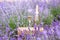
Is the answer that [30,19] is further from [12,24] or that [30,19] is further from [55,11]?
[55,11]

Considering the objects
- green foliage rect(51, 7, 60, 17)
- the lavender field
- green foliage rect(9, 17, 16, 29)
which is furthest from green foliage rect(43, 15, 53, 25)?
green foliage rect(9, 17, 16, 29)

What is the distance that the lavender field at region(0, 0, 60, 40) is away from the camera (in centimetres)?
190

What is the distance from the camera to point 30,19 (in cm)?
279

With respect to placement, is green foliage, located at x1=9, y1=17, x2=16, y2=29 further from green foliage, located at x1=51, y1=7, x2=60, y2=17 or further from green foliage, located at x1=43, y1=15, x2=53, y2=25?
green foliage, located at x1=51, y1=7, x2=60, y2=17

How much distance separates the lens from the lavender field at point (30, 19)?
74.7 inches

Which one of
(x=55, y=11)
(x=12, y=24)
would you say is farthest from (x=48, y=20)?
(x=12, y=24)

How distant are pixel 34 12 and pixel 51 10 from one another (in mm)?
338

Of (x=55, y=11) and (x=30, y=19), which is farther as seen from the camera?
(x=55, y=11)

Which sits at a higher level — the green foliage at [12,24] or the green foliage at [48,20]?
the green foliage at [12,24]

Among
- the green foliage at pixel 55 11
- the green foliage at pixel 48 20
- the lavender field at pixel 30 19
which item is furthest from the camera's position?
the green foliage at pixel 55 11

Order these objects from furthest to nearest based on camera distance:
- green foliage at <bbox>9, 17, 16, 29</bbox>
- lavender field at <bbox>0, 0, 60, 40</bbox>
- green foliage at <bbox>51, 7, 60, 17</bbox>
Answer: green foliage at <bbox>51, 7, 60, 17</bbox>, green foliage at <bbox>9, 17, 16, 29</bbox>, lavender field at <bbox>0, 0, 60, 40</bbox>

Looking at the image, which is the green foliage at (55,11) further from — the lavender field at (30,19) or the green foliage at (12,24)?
the green foliage at (12,24)

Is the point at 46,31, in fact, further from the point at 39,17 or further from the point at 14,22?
the point at 39,17

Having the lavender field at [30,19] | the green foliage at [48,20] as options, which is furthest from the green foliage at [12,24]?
the green foliage at [48,20]
